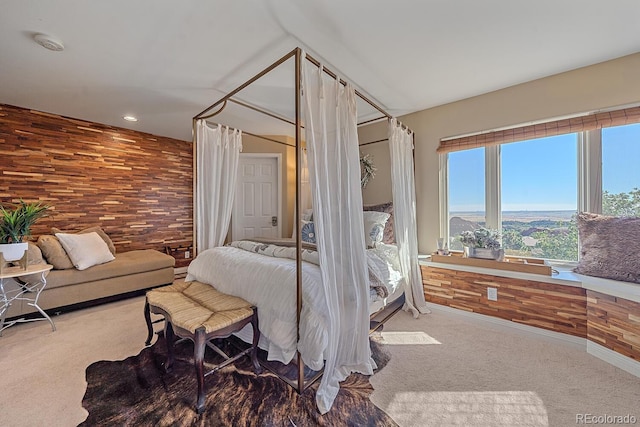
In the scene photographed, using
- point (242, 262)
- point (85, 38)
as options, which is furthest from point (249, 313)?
point (85, 38)

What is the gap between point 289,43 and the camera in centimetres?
204

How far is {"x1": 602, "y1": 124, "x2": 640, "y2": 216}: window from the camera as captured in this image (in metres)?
2.29

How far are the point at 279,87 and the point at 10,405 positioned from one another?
10.3 feet

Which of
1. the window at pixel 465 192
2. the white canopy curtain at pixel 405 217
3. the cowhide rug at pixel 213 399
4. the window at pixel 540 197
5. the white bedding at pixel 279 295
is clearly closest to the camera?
the cowhide rug at pixel 213 399

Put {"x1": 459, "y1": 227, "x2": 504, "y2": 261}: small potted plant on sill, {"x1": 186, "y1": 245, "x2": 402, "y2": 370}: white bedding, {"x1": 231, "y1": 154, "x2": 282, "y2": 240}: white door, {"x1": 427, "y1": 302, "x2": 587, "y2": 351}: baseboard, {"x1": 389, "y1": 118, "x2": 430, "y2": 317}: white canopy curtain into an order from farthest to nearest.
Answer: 1. {"x1": 231, "y1": 154, "x2": 282, "y2": 240}: white door
2. {"x1": 389, "y1": 118, "x2": 430, "y2": 317}: white canopy curtain
3. {"x1": 459, "y1": 227, "x2": 504, "y2": 261}: small potted plant on sill
4. {"x1": 427, "y1": 302, "x2": 587, "y2": 351}: baseboard
5. {"x1": 186, "y1": 245, "x2": 402, "y2": 370}: white bedding

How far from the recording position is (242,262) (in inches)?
86.5

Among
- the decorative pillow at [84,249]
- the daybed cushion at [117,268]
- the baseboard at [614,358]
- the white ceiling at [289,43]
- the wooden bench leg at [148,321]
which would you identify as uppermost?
the white ceiling at [289,43]

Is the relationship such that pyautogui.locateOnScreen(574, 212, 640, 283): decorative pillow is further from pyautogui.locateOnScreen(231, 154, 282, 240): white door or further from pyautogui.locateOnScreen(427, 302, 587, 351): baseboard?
pyautogui.locateOnScreen(231, 154, 282, 240): white door

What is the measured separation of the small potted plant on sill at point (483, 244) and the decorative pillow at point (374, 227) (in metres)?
0.90

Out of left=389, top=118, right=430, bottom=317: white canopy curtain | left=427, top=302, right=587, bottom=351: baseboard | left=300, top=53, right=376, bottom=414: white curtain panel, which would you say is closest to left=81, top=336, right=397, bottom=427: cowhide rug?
left=300, top=53, right=376, bottom=414: white curtain panel

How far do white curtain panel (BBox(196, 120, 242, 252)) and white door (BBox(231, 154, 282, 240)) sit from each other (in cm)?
144

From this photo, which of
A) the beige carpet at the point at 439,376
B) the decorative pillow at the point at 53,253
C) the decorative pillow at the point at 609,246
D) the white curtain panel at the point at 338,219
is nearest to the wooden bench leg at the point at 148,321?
the beige carpet at the point at 439,376

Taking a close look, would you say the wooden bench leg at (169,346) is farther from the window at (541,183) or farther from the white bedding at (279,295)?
the window at (541,183)

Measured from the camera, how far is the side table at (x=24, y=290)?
7.90 ft
